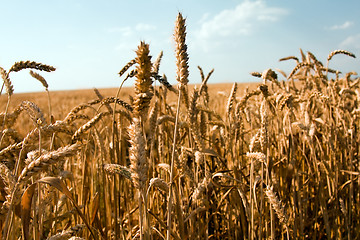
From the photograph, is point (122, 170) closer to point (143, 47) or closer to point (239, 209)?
point (143, 47)

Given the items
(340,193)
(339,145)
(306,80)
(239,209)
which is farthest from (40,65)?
(306,80)

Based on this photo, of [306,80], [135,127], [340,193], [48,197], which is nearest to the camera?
[135,127]

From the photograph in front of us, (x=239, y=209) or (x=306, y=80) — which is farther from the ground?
(x=306, y=80)

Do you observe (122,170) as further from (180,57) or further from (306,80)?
(306,80)

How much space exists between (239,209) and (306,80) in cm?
202

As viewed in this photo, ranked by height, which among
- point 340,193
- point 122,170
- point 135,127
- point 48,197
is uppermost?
point 135,127

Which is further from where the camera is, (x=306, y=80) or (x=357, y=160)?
(x=306, y=80)

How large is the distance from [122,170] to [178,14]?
1.69 ft

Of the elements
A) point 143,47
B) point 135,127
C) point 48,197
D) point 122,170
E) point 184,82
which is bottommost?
point 48,197

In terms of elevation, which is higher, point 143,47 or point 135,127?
point 143,47

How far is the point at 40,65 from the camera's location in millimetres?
1200

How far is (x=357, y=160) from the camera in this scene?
2350 millimetres

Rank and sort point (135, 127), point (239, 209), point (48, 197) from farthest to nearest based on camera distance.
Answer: point (239, 209) < point (48, 197) < point (135, 127)

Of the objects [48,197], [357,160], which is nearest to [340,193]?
[357,160]
